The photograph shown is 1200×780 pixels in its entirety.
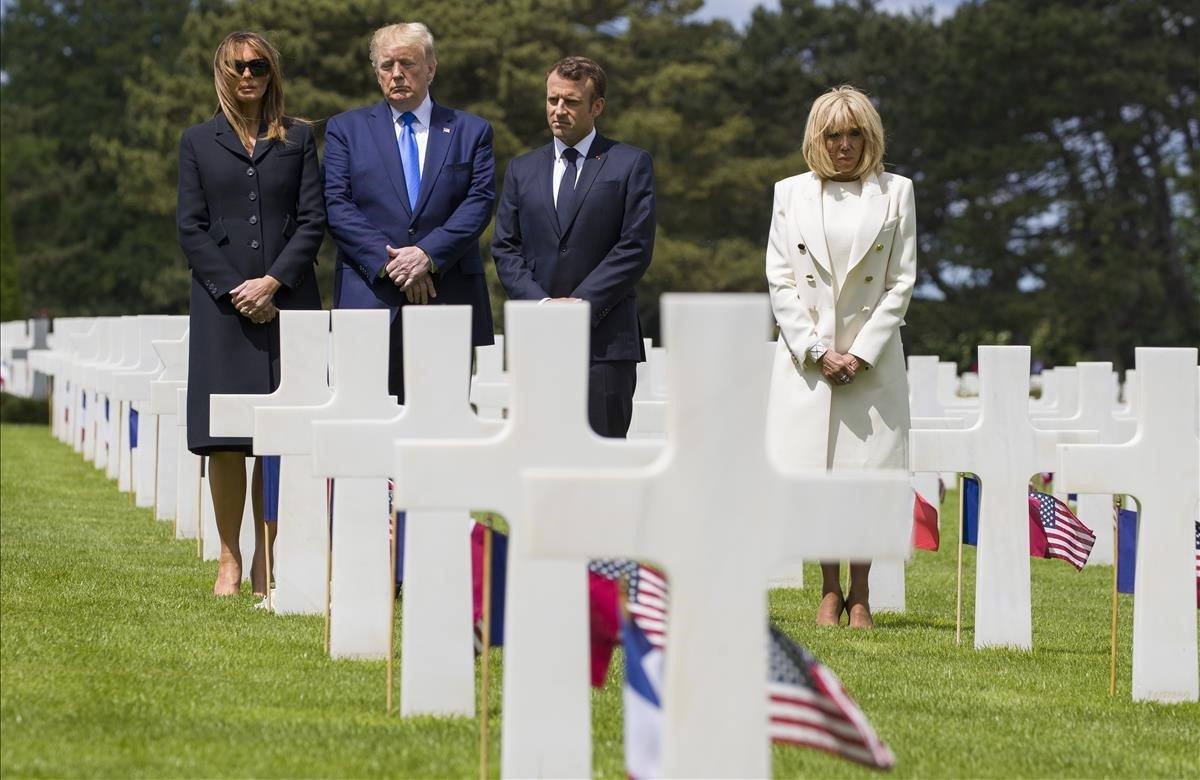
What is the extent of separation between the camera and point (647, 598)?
4641mm

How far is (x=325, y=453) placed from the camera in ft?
19.3

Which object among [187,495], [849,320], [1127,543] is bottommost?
[187,495]

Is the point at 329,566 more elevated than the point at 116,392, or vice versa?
the point at 116,392

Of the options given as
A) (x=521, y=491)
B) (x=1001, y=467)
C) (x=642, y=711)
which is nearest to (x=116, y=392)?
(x=1001, y=467)

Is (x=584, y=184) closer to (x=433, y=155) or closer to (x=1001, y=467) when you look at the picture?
(x=433, y=155)

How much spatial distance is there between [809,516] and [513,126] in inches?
1687

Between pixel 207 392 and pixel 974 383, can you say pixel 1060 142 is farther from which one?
pixel 207 392

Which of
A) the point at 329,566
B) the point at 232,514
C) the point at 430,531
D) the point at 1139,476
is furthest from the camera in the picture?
the point at 232,514

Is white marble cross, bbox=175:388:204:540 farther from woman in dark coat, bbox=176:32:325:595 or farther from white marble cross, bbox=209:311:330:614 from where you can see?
white marble cross, bbox=209:311:330:614

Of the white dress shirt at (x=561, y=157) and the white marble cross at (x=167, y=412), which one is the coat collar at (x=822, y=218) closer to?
the white dress shirt at (x=561, y=157)

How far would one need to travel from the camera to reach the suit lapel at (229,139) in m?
8.83

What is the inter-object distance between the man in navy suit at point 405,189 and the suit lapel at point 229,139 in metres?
0.36

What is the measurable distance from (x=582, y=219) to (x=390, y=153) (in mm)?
854

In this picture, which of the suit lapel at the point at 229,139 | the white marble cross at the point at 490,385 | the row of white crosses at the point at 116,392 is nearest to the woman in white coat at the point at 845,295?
the suit lapel at the point at 229,139
